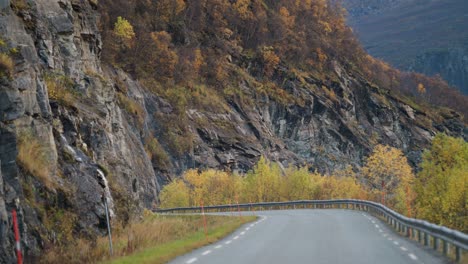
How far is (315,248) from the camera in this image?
1591 centimetres

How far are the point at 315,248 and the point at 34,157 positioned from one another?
8.36m

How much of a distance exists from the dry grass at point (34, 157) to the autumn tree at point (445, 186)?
2024 centimetres

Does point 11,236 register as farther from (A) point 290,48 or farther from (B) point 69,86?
(A) point 290,48

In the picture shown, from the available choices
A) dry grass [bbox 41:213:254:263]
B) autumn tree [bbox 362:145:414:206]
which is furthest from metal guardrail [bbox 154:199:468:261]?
autumn tree [bbox 362:145:414:206]

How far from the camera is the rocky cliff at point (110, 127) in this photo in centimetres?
1678

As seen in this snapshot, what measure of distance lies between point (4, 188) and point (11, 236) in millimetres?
1233

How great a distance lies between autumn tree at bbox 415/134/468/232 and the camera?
31359 millimetres

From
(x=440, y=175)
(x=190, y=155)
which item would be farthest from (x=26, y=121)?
(x=190, y=155)

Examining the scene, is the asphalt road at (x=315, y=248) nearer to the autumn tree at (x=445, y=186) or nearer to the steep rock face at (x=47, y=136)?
the steep rock face at (x=47, y=136)

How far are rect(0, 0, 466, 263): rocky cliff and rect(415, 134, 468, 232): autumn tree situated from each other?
16.2 metres

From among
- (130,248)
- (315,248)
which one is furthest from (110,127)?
(315,248)

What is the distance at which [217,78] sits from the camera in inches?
3312

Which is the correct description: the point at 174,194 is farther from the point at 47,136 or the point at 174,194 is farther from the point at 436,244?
the point at 436,244

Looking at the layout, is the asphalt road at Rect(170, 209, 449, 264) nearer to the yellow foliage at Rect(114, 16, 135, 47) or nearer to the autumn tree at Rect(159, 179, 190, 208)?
the autumn tree at Rect(159, 179, 190, 208)
